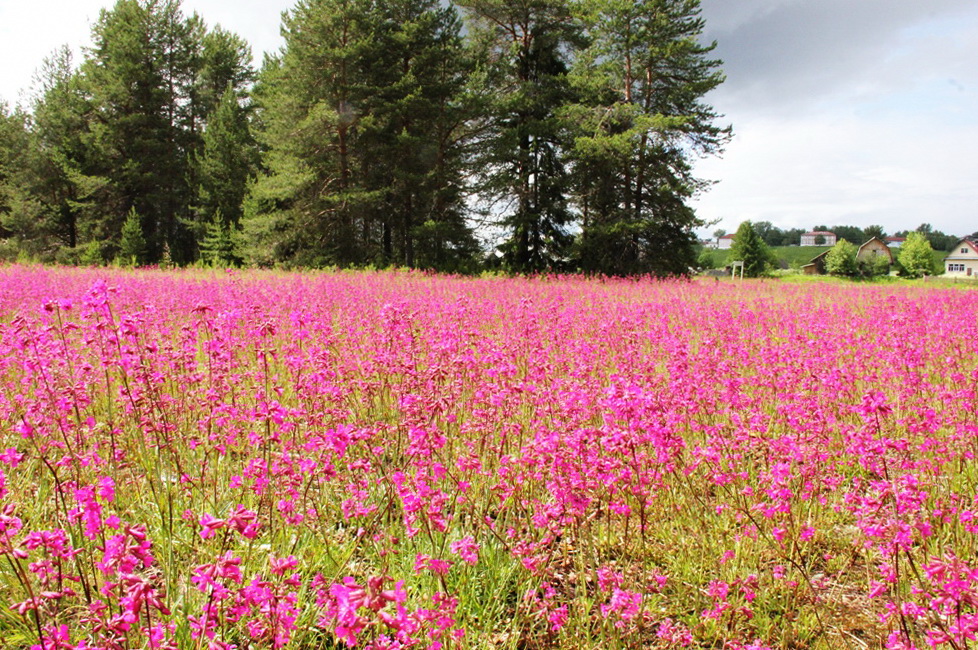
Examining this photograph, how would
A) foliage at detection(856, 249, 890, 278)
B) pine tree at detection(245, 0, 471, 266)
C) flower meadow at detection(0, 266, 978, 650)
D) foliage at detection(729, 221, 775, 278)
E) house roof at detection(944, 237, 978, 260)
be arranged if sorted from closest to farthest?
flower meadow at detection(0, 266, 978, 650)
pine tree at detection(245, 0, 471, 266)
foliage at detection(856, 249, 890, 278)
foliage at detection(729, 221, 775, 278)
house roof at detection(944, 237, 978, 260)

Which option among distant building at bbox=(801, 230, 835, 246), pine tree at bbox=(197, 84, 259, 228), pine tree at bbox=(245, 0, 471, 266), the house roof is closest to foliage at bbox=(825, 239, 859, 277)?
the house roof

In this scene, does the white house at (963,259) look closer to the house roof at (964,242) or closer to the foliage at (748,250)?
the house roof at (964,242)

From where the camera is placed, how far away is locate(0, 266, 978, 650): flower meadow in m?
1.69

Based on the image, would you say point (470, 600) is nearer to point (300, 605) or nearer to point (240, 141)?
point (300, 605)

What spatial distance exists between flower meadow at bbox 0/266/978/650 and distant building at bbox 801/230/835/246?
676ft

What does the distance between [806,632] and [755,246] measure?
278ft

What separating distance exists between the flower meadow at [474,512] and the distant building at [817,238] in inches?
8109

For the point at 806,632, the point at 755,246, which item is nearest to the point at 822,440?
the point at 806,632

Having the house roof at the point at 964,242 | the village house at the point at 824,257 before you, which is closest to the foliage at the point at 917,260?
the village house at the point at 824,257

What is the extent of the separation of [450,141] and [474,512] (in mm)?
25710

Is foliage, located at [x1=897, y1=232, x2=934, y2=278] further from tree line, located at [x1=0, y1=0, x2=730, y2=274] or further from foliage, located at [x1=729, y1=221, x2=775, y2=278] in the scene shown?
tree line, located at [x1=0, y1=0, x2=730, y2=274]

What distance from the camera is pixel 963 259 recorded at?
107625 mm

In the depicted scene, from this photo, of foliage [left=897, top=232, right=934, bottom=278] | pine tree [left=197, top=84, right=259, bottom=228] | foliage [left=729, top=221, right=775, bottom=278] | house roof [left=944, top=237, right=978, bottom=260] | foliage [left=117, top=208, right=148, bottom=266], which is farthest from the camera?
house roof [left=944, top=237, right=978, bottom=260]

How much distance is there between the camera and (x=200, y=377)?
3.35 meters
